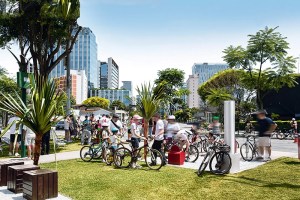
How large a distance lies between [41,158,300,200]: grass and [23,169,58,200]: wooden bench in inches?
22.1

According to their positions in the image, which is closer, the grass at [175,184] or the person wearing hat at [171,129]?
the grass at [175,184]

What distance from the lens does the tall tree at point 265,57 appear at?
2867cm

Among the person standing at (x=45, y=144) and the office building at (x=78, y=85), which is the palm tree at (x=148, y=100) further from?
the office building at (x=78, y=85)

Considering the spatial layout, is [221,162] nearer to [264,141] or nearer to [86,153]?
[264,141]

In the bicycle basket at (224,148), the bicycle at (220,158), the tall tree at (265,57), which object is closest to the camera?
the bicycle at (220,158)

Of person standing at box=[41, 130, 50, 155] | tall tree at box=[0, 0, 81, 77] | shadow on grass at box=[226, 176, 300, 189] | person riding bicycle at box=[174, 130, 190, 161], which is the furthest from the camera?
tall tree at box=[0, 0, 81, 77]

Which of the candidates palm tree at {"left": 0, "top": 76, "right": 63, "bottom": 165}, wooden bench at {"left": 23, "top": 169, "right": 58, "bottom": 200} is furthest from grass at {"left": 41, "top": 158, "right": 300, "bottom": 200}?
palm tree at {"left": 0, "top": 76, "right": 63, "bottom": 165}

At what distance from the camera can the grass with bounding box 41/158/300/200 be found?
23.5ft

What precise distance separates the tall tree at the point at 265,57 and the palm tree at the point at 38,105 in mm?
25677

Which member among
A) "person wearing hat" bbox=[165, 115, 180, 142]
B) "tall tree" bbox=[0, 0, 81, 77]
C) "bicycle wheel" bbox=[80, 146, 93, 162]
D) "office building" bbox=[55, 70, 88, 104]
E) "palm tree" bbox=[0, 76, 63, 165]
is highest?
"office building" bbox=[55, 70, 88, 104]

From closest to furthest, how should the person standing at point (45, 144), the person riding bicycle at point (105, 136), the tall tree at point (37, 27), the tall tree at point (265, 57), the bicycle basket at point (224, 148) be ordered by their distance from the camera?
the bicycle basket at point (224, 148), the person riding bicycle at point (105, 136), the person standing at point (45, 144), the tall tree at point (37, 27), the tall tree at point (265, 57)

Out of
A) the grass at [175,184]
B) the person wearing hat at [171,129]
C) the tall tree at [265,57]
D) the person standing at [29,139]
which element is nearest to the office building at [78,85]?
the tall tree at [265,57]

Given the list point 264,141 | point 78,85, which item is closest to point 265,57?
point 264,141

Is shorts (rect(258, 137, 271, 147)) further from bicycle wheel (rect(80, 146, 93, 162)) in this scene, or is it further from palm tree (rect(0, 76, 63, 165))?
palm tree (rect(0, 76, 63, 165))
